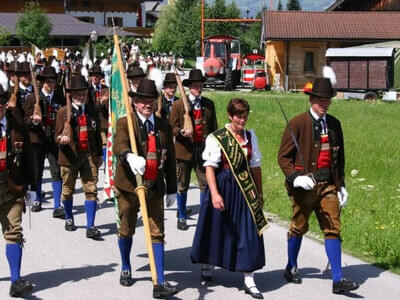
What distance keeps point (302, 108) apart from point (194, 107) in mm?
15072

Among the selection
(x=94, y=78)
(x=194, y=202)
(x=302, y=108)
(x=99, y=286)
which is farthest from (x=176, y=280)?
(x=302, y=108)

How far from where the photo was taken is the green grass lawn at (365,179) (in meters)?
8.24

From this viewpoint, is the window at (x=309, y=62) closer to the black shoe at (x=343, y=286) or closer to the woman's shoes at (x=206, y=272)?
the woman's shoes at (x=206, y=272)

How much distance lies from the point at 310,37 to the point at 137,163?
33.2m

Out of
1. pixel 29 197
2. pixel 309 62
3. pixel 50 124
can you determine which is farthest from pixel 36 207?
pixel 309 62

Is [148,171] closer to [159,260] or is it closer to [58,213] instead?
[159,260]

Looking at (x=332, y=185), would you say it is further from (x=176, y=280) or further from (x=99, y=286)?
(x=99, y=286)

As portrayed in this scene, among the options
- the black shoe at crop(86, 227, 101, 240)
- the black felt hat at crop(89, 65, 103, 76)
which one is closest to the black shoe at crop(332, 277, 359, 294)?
the black shoe at crop(86, 227, 101, 240)

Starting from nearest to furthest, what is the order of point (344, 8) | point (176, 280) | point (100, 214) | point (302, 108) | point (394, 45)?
1. point (176, 280)
2. point (100, 214)
3. point (302, 108)
4. point (394, 45)
5. point (344, 8)

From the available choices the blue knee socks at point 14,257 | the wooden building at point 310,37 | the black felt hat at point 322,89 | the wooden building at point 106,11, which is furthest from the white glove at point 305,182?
the wooden building at point 106,11

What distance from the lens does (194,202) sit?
11.2 metres

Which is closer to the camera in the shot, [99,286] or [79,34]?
[99,286]

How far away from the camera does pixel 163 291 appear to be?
626 cm

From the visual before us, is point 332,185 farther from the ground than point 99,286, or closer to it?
farther from the ground
